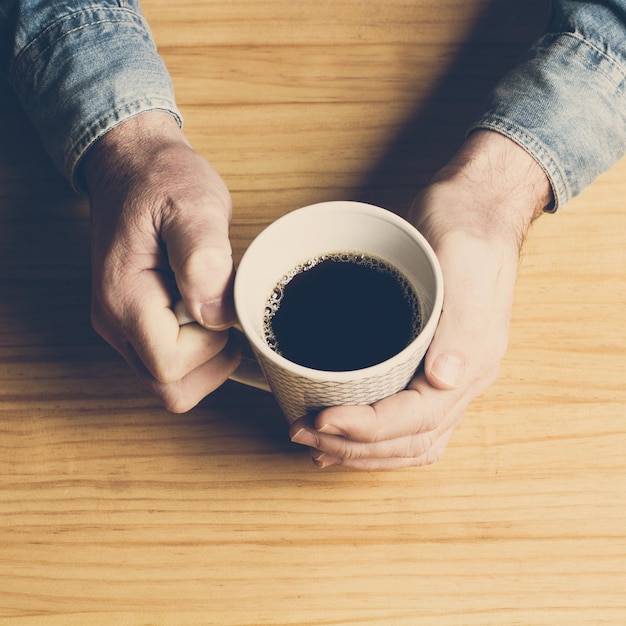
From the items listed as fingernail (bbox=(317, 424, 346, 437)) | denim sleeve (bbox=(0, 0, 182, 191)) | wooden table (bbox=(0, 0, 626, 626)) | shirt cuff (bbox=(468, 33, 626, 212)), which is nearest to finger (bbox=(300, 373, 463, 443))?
fingernail (bbox=(317, 424, 346, 437))

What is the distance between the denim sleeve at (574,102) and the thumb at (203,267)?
324 millimetres

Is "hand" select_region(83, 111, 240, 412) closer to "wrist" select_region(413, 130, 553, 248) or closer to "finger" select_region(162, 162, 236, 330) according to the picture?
"finger" select_region(162, 162, 236, 330)

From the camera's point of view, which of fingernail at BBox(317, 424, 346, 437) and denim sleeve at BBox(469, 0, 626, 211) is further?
denim sleeve at BBox(469, 0, 626, 211)

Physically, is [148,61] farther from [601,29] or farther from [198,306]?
[601,29]

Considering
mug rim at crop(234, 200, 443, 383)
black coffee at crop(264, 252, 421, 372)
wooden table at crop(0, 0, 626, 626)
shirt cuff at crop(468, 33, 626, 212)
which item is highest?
shirt cuff at crop(468, 33, 626, 212)

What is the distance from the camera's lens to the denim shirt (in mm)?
699

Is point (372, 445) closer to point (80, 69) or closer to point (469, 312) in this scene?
point (469, 312)

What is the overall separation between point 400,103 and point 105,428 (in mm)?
505

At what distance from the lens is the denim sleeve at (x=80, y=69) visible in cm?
71

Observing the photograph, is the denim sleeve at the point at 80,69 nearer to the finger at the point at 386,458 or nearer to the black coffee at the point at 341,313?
the black coffee at the point at 341,313

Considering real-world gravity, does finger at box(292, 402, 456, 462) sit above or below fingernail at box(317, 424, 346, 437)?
below

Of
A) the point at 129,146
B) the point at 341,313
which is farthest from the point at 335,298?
the point at 129,146

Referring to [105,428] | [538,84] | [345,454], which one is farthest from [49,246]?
[538,84]

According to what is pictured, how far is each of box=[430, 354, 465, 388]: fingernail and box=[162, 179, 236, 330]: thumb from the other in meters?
0.17
